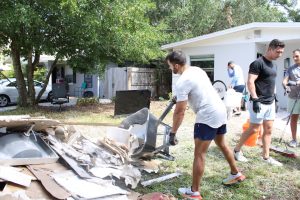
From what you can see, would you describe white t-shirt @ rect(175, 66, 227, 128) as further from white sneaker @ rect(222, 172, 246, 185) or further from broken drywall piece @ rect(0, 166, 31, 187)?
broken drywall piece @ rect(0, 166, 31, 187)

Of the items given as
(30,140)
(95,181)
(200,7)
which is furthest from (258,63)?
(200,7)

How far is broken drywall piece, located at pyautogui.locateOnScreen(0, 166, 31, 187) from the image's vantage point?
384 centimetres

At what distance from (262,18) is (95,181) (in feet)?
70.4

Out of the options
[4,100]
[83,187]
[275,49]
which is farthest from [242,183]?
[4,100]

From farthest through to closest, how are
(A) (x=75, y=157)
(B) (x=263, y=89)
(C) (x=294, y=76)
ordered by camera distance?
(C) (x=294, y=76) → (B) (x=263, y=89) → (A) (x=75, y=157)

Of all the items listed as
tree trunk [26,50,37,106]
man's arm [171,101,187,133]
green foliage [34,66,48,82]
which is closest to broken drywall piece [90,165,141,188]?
man's arm [171,101,187,133]

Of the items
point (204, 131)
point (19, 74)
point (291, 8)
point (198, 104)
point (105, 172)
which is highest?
point (291, 8)

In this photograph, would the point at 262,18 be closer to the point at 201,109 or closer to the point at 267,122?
the point at 267,122

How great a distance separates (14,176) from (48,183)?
0.36 m

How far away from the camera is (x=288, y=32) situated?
1301 cm

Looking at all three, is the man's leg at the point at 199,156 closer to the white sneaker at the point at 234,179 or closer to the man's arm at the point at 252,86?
the white sneaker at the point at 234,179

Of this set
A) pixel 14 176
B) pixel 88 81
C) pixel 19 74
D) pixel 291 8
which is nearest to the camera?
pixel 14 176

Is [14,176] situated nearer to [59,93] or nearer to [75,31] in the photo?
[75,31]

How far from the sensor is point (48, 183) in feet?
13.1
